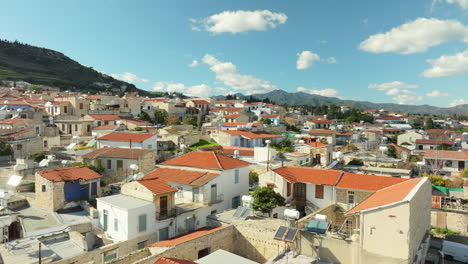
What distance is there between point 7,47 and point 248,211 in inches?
6950

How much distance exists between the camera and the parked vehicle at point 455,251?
1741 centimetres

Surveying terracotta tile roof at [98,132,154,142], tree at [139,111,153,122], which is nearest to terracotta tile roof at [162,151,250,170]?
terracotta tile roof at [98,132,154,142]

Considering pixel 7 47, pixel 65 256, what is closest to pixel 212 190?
pixel 65 256

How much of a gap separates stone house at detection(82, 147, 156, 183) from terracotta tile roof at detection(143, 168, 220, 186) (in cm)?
502

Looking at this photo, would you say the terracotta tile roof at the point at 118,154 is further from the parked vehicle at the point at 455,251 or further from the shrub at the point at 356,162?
the parked vehicle at the point at 455,251

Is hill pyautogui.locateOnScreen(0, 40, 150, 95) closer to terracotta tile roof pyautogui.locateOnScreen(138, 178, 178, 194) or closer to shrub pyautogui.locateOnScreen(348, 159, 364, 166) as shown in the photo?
shrub pyautogui.locateOnScreen(348, 159, 364, 166)

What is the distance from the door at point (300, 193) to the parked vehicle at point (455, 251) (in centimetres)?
860

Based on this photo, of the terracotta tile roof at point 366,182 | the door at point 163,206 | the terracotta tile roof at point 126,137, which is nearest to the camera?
the door at point 163,206

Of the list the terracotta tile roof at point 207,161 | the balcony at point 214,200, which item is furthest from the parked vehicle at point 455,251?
the terracotta tile roof at point 207,161

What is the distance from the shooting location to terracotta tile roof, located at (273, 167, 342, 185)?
22656mm

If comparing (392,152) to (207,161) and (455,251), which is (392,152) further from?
(207,161)

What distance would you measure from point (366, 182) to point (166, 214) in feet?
42.9

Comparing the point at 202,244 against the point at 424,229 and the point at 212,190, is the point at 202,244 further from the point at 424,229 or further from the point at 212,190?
the point at 424,229

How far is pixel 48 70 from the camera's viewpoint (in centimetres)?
14188
